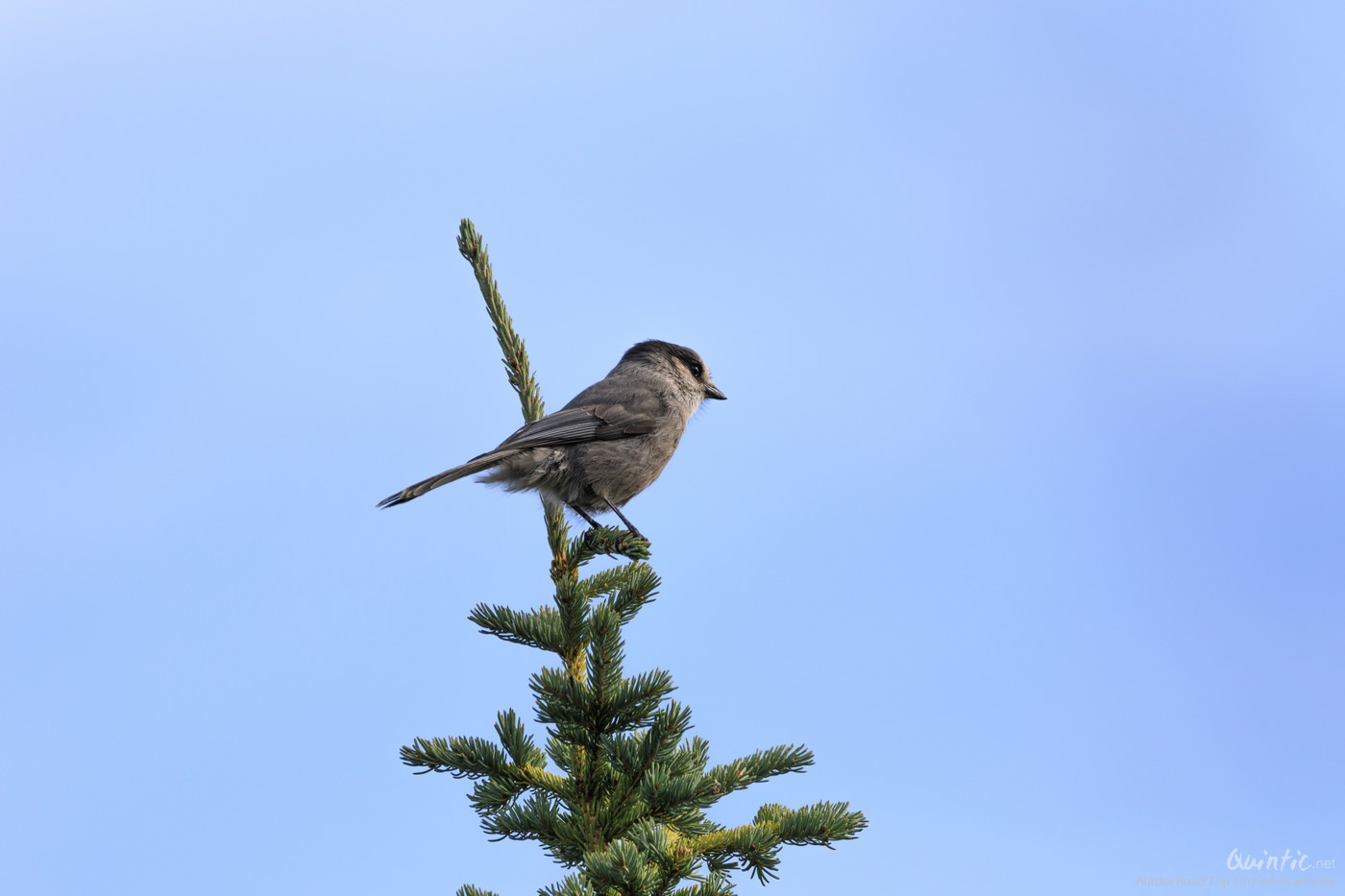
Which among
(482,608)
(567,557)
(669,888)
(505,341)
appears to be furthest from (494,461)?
(669,888)

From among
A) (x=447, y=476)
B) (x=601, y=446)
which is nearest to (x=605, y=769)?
(x=447, y=476)

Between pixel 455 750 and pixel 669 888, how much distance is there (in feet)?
3.42

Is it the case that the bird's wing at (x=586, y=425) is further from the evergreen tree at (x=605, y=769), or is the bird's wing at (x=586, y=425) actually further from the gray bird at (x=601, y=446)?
the evergreen tree at (x=605, y=769)

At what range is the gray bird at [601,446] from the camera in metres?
6.94

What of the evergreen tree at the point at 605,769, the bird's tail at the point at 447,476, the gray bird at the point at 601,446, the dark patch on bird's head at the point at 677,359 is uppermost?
the dark patch on bird's head at the point at 677,359

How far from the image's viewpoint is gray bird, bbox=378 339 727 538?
22.8ft

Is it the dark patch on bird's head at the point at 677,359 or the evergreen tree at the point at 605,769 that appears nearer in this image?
the evergreen tree at the point at 605,769

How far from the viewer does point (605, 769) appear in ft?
13.8

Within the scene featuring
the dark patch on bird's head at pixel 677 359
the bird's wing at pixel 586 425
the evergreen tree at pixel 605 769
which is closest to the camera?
the evergreen tree at pixel 605 769

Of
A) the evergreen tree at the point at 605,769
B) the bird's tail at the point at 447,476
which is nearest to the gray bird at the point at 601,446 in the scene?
the bird's tail at the point at 447,476

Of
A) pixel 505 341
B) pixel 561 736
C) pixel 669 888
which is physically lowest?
pixel 669 888

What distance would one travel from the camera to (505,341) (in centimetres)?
579

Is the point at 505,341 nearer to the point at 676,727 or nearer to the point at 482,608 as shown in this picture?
the point at 482,608

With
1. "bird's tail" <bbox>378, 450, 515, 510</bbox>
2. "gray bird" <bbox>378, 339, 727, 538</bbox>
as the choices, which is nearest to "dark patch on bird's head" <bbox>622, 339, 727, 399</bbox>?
"gray bird" <bbox>378, 339, 727, 538</bbox>
